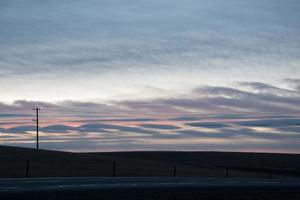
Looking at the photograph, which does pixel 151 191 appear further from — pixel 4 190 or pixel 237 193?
pixel 4 190

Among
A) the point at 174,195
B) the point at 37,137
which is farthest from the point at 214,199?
the point at 37,137

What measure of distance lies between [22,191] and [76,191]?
7.16ft

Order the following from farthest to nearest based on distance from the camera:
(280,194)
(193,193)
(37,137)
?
(37,137) < (280,194) < (193,193)

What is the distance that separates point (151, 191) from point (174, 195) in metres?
1.67

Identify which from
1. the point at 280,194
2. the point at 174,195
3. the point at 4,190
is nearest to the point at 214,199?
the point at 174,195

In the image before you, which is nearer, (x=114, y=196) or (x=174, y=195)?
(x=114, y=196)

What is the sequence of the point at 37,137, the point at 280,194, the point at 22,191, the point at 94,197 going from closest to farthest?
1. the point at 94,197
2. the point at 22,191
3. the point at 280,194
4. the point at 37,137

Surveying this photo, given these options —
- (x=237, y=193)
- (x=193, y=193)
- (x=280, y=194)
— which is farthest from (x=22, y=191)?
(x=280, y=194)

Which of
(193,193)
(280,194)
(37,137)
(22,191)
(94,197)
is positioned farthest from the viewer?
(37,137)

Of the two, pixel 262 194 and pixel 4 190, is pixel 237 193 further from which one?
pixel 4 190

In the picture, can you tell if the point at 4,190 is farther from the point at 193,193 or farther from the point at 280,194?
the point at 280,194

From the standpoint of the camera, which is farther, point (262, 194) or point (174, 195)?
point (262, 194)

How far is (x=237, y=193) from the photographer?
23984mm

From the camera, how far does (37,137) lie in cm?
8012
